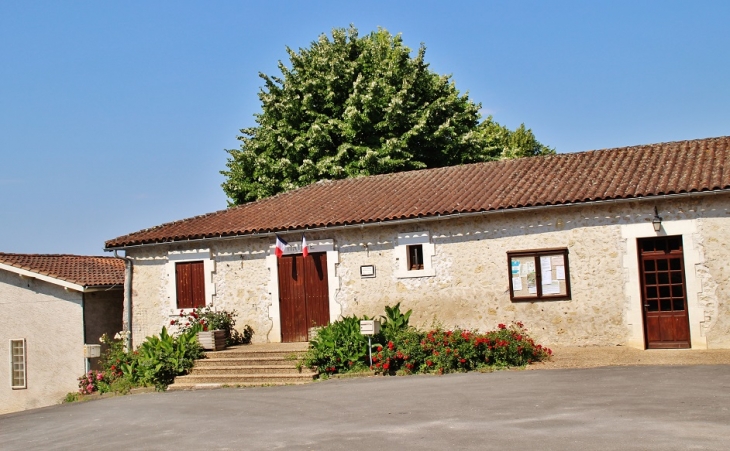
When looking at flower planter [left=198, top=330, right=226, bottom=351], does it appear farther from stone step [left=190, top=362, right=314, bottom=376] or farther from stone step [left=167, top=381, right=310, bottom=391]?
stone step [left=167, top=381, right=310, bottom=391]

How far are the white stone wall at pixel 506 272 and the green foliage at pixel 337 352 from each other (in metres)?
2.18

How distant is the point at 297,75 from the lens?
29469 mm

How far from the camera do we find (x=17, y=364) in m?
20.8

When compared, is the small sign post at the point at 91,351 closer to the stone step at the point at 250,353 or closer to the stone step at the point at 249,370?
the stone step at the point at 250,353

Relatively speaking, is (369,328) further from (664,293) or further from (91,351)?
(91,351)

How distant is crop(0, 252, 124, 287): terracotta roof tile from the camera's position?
20.0 m

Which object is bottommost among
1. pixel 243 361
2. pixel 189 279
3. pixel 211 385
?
pixel 211 385

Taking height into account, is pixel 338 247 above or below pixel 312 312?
above

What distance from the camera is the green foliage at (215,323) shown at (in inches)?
720

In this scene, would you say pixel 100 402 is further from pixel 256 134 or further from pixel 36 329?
pixel 256 134

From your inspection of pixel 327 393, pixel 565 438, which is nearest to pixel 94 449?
pixel 327 393

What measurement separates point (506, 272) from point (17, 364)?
1331 centimetres

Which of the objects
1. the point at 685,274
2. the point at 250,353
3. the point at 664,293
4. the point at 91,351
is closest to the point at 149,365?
the point at 250,353

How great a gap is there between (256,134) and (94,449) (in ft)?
70.7
